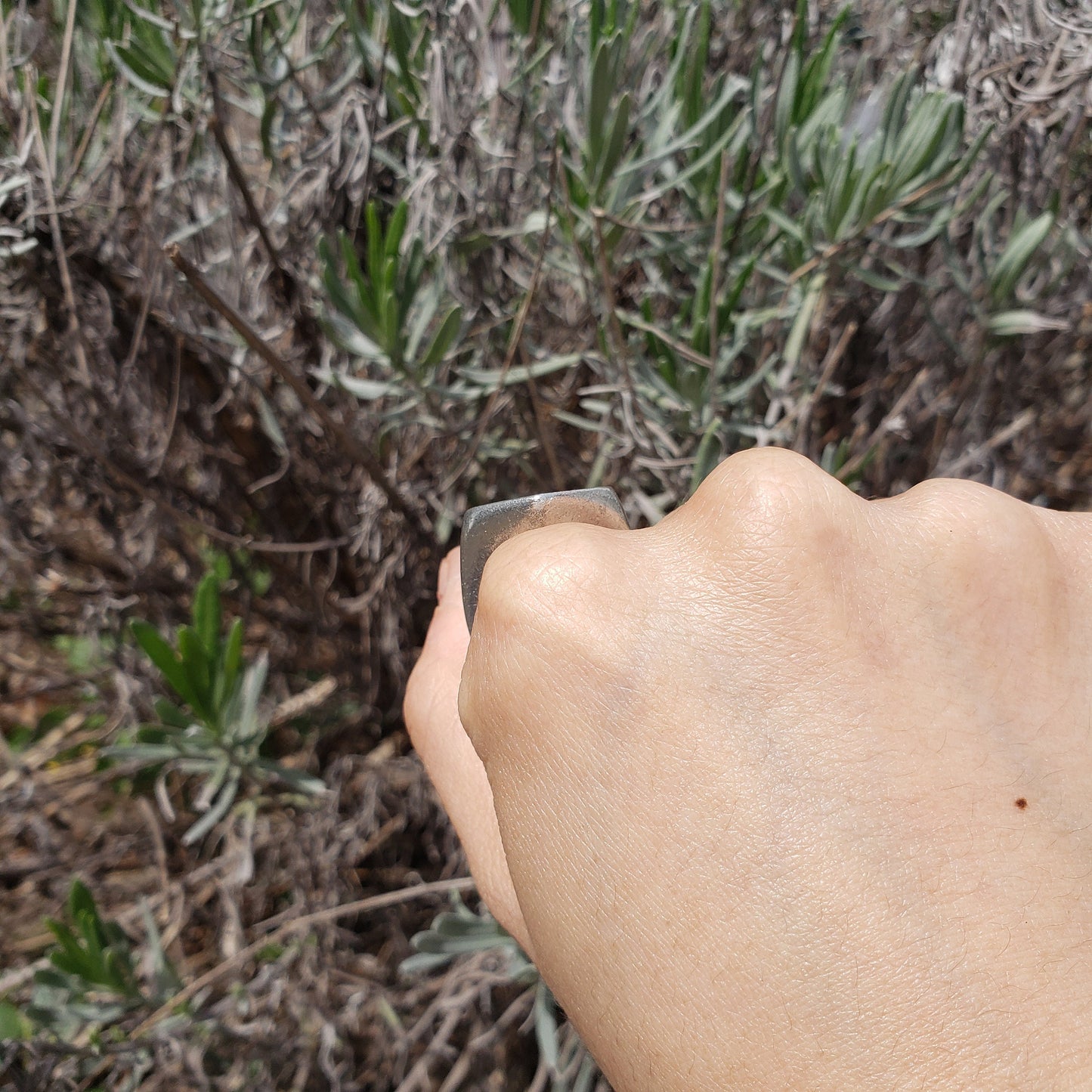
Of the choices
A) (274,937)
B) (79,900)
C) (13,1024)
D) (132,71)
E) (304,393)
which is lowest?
(13,1024)

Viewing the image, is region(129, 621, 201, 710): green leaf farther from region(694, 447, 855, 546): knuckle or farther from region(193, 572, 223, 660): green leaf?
region(694, 447, 855, 546): knuckle

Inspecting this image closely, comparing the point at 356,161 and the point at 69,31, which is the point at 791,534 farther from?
the point at 69,31

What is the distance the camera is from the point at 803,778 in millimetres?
408

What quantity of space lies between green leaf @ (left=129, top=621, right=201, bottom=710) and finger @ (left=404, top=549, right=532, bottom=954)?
1.18 feet

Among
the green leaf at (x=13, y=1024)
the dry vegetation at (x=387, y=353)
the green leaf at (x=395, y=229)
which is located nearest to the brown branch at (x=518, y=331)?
the dry vegetation at (x=387, y=353)

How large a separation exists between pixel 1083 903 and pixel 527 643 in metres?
0.30

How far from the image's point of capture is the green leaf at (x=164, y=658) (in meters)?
0.88

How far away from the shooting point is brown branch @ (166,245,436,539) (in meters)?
0.71

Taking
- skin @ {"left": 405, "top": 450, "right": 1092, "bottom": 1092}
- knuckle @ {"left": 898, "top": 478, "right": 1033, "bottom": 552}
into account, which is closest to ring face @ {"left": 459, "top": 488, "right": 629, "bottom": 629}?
skin @ {"left": 405, "top": 450, "right": 1092, "bottom": 1092}

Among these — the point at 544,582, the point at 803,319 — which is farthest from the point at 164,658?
the point at 803,319

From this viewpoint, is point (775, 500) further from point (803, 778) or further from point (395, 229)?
point (395, 229)

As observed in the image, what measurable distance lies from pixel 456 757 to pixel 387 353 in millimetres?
462

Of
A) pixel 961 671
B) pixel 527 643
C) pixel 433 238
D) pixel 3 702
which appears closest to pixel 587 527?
pixel 527 643

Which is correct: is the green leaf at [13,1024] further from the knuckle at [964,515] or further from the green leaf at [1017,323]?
the green leaf at [1017,323]
